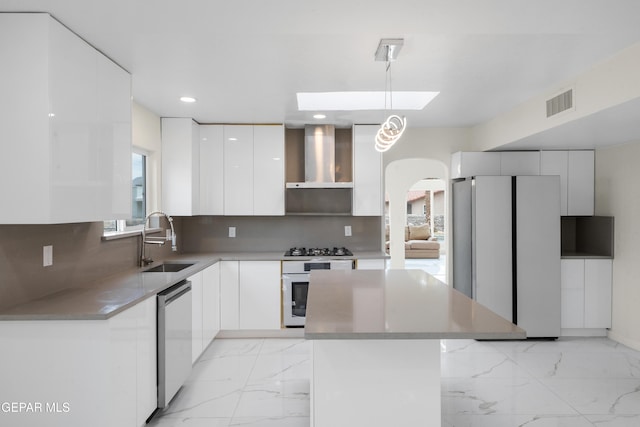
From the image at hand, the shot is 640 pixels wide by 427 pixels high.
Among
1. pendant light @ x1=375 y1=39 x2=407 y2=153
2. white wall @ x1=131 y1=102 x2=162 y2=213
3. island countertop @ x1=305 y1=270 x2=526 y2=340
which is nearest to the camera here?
island countertop @ x1=305 y1=270 x2=526 y2=340

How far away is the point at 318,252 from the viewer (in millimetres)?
4465

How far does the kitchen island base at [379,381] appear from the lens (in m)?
1.81

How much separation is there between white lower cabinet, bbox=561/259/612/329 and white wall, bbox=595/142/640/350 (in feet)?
0.30

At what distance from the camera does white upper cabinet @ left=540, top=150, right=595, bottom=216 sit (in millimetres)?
4461

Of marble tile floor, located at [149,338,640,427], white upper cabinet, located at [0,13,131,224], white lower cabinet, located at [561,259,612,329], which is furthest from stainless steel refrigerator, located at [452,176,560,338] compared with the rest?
white upper cabinet, located at [0,13,131,224]

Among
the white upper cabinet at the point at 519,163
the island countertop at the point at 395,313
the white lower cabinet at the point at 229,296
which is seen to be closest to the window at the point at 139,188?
the white lower cabinet at the point at 229,296

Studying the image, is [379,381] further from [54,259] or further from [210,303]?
[210,303]

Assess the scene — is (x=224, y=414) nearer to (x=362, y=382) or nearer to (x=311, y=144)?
(x=362, y=382)

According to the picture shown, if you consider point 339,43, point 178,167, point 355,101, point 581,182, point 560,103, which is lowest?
point 581,182

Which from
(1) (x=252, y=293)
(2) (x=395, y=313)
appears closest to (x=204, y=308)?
(1) (x=252, y=293)

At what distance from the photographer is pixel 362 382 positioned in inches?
71.4

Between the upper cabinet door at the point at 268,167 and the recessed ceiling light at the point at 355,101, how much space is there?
0.69 m

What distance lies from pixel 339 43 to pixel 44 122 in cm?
164

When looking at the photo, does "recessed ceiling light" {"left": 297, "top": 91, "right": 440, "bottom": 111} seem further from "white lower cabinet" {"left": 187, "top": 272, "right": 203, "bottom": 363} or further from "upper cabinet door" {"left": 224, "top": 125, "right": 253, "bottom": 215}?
"white lower cabinet" {"left": 187, "top": 272, "right": 203, "bottom": 363}
